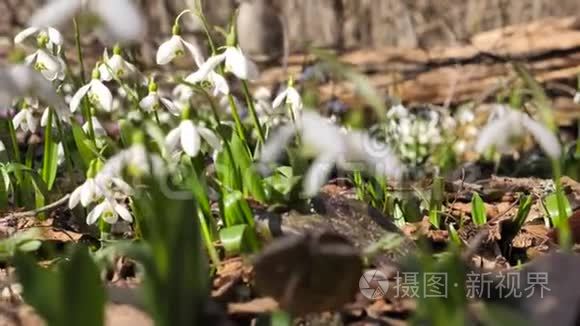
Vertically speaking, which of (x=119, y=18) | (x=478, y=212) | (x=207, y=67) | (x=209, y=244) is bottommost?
(x=478, y=212)

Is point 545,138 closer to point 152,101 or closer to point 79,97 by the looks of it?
point 152,101

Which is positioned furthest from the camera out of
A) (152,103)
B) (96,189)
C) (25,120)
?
(25,120)

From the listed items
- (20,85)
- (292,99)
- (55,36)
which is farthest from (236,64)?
(20,85)

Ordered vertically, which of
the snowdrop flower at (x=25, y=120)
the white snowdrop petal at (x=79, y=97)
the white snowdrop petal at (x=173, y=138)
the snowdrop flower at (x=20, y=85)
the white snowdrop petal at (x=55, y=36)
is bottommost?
the snowdrop flower at (x=25, y=120)

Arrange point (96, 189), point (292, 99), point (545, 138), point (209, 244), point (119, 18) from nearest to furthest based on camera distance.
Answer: point (119, 18) → point (545, 138) → point (209, 244) → point (96, 189) → point (292, 99)

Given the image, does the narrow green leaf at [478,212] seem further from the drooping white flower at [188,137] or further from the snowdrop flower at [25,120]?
the snowdrop flower at [25,120]

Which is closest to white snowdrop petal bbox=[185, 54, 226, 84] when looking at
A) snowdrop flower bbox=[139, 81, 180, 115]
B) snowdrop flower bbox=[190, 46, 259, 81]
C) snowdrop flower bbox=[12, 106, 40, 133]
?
snowdrop flower bbox=[190, 46, 259, 81]

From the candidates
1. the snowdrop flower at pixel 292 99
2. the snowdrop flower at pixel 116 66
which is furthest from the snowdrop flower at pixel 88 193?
the snowdrop flower at pixel 292 99
